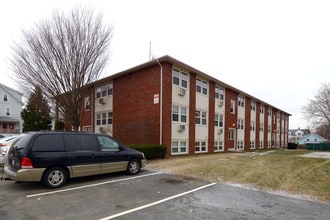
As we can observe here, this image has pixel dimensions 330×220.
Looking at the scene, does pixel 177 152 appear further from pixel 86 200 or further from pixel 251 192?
pixel 86 200

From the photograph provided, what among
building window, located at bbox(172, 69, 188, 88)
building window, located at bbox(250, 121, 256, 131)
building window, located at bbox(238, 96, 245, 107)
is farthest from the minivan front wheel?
building window, located at bbox(250, 121, 256, 131)

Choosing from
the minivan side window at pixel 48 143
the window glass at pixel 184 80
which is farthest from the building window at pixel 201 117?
the minivan side window at pixel 48 143

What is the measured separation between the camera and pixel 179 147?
1712 centimetres

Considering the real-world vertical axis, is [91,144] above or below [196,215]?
above

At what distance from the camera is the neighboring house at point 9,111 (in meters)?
37.9

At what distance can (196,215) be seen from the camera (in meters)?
4.51

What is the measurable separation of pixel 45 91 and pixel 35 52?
8.64ft

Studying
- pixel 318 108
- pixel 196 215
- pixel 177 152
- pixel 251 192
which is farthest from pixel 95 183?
pixel 318 108

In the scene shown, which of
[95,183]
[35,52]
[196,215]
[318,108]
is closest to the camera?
[196,215]

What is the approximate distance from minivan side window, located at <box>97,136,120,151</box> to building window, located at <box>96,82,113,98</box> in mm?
12636

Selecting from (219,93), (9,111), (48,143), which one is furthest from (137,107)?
(9,111)

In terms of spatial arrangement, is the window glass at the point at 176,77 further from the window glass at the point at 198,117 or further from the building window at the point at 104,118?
the building window at the point at 104,118

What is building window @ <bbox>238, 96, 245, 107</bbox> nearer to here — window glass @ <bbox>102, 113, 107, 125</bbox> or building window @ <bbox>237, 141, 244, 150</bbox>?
building window @ <bbox>237, 141, 244, 150</bbox>

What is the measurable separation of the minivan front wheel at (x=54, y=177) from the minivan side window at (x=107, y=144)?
1559mm
